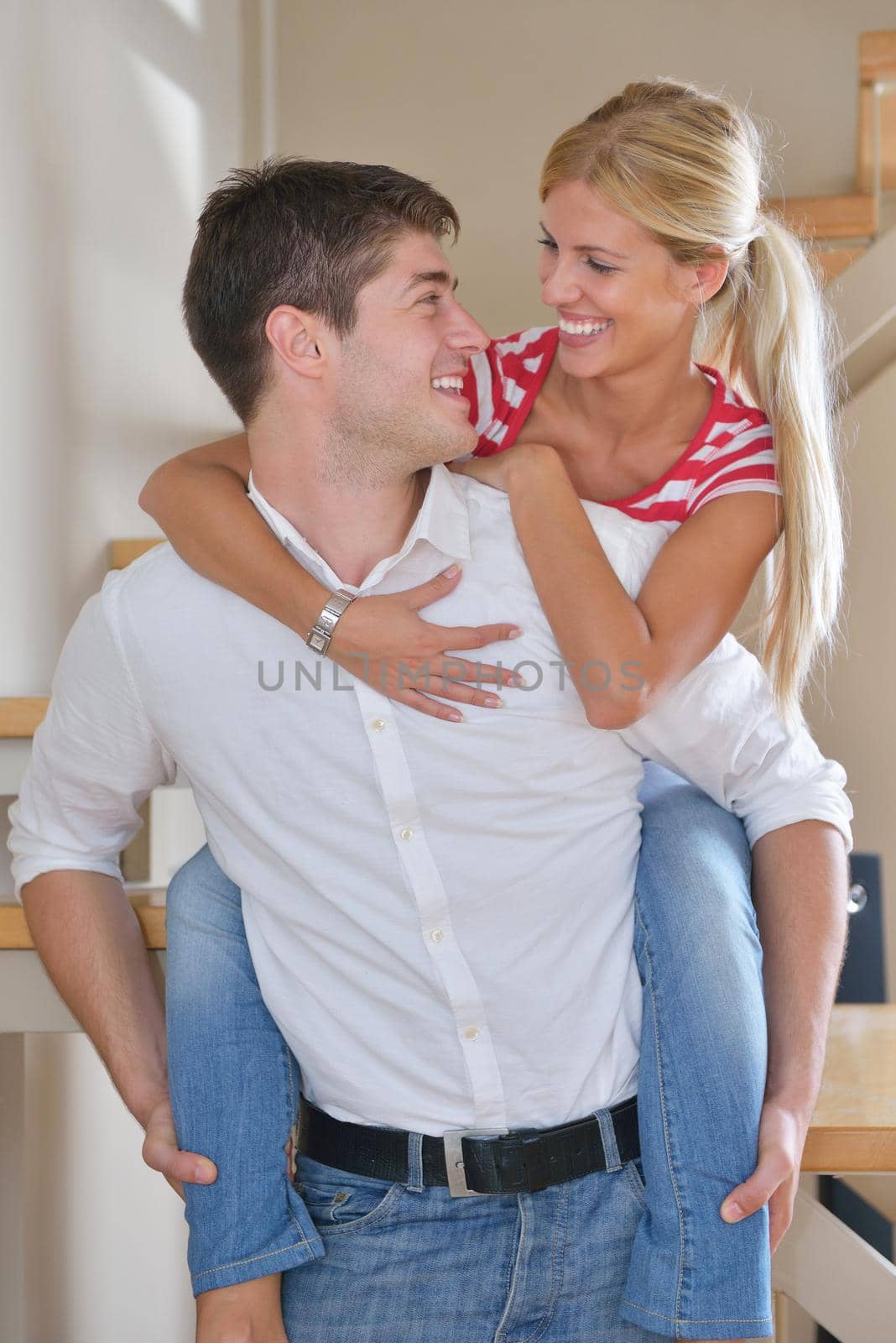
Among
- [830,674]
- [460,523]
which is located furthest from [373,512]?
[830,674]

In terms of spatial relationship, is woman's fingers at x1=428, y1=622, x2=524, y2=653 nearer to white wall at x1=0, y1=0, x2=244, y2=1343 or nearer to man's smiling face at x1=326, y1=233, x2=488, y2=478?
man's smiling face at x1=326, y1=233, x2=488, y2=478

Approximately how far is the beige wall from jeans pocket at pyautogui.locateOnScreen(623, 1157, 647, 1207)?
2.82 metres

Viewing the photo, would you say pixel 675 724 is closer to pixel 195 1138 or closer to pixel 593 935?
pixel 593 935

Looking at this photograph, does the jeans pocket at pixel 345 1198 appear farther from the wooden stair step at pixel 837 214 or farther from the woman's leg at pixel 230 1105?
the wooden stair step at pixel 837 214

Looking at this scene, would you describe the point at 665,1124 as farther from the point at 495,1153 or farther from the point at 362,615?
the point at 362,615

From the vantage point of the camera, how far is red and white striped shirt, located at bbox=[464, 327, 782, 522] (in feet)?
4.69

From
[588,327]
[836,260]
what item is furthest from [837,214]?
[588,327]

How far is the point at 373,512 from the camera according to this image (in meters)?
1.31

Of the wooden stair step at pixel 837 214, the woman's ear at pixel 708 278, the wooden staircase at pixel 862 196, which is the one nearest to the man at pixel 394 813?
the woman's ear at pixel 708 278

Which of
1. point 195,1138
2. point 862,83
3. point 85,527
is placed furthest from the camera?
point 862,83

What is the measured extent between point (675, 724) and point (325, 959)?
39 centimetres

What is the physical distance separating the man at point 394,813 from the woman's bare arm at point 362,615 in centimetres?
3

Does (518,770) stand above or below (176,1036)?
above

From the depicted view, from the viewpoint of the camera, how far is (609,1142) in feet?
3.85
